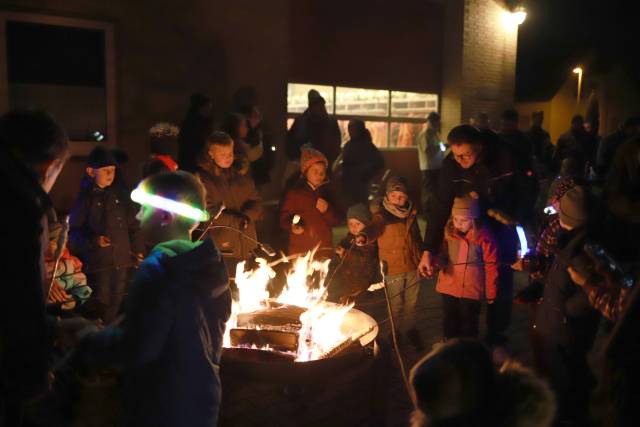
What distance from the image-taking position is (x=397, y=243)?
605 cm

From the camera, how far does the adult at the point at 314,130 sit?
943cm

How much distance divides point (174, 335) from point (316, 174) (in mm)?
3937

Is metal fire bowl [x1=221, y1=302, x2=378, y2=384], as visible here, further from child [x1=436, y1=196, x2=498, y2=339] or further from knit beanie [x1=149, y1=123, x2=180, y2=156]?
knit beanie [x1=149, y1=123, x2=180, y2=156]

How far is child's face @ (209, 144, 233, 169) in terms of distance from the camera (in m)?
5.82

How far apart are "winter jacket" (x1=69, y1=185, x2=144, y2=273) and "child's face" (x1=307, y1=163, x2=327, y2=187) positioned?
187 cm

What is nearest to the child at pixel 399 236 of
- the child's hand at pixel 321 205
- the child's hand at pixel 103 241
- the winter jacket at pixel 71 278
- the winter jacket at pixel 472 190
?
the winter jacket at pixel 472 190

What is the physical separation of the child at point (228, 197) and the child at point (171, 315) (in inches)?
118

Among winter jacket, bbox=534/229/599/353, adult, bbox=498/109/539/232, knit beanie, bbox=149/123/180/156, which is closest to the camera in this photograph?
winter jacket, bbox=534/229/599/353

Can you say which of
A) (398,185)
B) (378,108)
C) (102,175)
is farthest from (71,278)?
(378,108)

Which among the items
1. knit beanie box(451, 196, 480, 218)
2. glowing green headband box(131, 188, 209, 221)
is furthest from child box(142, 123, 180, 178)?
glowing green headband box(131, 188, 209, 221)

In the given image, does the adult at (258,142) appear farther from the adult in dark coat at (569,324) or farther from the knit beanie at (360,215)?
the adult in dark coat at (569,324)

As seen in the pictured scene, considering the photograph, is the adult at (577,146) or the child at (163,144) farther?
the adult at (577,146)

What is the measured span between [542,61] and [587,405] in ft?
86.0

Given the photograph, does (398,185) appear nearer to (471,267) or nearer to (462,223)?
(462,223)
